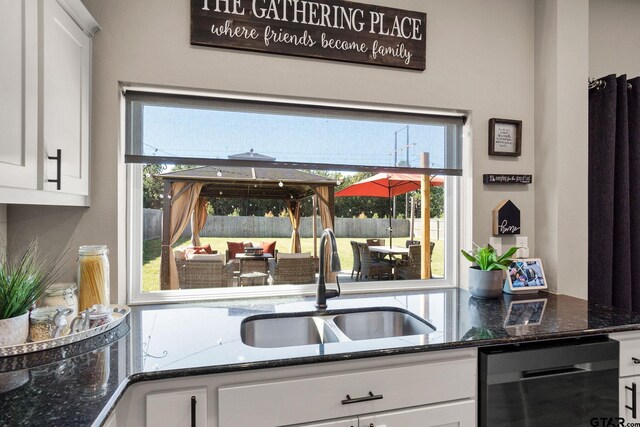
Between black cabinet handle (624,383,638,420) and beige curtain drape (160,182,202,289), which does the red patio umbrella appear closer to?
beige curtain drape (160,182,202,289)

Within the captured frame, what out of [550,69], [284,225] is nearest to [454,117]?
[550,69]

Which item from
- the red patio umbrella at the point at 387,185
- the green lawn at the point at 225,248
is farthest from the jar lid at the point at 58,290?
the red patio umbrella at the point at 387,185

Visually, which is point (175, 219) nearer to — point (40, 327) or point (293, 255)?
point (293, 255)

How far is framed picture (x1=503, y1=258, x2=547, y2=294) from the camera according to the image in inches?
80.0

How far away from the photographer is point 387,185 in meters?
2.32

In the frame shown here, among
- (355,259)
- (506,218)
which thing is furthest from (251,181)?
(506,218)

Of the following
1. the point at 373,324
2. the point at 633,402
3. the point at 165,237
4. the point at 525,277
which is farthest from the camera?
the point at 525,277

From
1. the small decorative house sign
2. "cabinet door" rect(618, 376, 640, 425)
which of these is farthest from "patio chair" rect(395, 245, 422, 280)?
"cabinet door" rect(618, 376, 640, 425)

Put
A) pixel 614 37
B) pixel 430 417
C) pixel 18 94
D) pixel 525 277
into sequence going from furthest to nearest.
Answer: pixel 614 37 < pixel 525 277 < pixel 430 417 < pixel 18 94

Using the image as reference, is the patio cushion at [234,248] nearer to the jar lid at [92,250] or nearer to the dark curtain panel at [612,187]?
the jar lid at [92,250]

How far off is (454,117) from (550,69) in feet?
1.96

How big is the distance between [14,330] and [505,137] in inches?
95.5

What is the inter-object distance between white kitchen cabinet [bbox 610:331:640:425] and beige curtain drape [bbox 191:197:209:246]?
6.30 feet

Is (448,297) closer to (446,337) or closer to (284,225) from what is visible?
(446,337)
